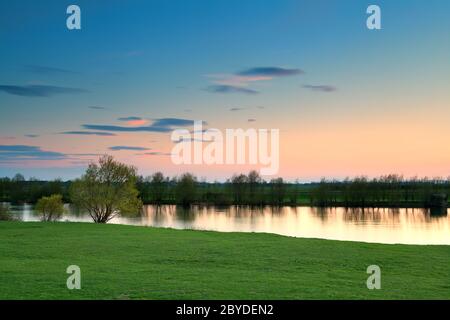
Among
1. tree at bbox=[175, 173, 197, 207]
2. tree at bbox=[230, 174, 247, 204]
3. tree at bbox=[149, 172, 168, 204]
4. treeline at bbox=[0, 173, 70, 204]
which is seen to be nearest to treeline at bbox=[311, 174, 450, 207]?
tree at bbox=[230, 174, 247, 204]

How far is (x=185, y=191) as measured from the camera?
87.8 metres

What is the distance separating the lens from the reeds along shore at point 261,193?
90.5 meters

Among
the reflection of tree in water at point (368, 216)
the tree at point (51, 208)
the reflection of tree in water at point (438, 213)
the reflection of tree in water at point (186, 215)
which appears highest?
the tree at point (51, 208)

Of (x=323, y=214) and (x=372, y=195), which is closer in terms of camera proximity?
(x=323, y=214)

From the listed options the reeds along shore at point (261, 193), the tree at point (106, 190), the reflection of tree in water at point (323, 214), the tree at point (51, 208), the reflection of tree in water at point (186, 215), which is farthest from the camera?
the reeds along shore at point (261, 193)

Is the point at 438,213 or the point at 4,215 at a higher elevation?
the point at 4,215

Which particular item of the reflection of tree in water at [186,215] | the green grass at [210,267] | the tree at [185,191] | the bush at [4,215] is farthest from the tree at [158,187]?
the green grass at [210,267]

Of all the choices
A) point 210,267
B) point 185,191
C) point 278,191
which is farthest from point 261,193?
point 210,267

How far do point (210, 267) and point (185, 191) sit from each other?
7335 centimetres

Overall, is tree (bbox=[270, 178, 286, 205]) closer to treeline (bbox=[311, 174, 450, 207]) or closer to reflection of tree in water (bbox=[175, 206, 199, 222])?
treeline (bbox=[311, 174, 450, 207])

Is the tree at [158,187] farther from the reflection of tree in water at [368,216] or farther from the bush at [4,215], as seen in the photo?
the bush at [4,215]

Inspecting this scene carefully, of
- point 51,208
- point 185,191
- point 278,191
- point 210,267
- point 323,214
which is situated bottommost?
point 323,214

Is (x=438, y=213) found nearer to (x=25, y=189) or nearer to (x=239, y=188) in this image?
(x=239, y=188)

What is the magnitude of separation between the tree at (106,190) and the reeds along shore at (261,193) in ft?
123
